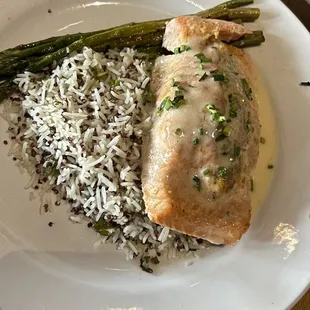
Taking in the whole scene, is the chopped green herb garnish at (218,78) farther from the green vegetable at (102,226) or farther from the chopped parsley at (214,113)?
the green vegetable at (102,226)

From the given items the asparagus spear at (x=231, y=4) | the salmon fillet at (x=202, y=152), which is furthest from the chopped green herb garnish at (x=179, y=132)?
the asparagus spear at (x=231, y=4)

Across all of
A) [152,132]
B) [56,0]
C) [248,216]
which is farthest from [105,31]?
[248,216]

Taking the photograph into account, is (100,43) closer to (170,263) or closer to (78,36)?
(78,36)

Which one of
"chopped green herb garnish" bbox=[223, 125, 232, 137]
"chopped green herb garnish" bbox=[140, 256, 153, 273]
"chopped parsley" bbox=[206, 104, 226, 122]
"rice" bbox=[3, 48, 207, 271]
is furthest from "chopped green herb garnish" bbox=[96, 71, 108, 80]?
"chopped green herb garnish" bbox=[140, 256, 153, 273]

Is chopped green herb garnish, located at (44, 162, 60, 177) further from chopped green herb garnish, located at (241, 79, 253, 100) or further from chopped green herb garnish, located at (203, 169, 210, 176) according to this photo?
chopped green herb garnish, located at (241, 79, 253, 100)

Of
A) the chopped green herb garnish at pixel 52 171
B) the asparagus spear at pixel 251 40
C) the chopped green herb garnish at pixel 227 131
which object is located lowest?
the chopped green herb garnish at pixel 52 171

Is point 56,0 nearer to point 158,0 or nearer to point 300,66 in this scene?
point 158,0
